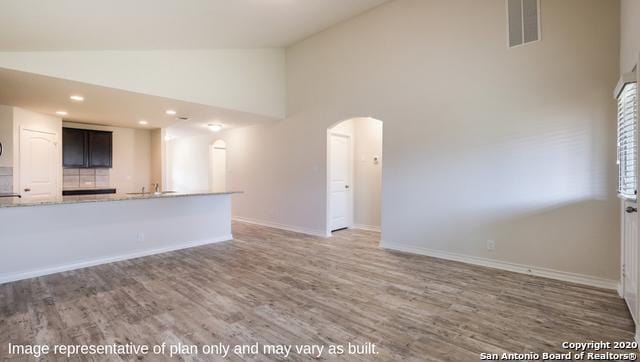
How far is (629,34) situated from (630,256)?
1977 millimetres

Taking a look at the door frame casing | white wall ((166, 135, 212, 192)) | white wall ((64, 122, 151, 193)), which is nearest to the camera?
the door frame casing

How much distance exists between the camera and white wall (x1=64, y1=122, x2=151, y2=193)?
7.31 metres

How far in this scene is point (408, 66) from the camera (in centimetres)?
463

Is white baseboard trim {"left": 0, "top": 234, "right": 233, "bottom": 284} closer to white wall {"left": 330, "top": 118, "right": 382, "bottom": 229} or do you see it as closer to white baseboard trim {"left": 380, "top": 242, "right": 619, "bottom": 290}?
white wall {"left": 330, "top": 118, "right": 382, "bottom": 229}

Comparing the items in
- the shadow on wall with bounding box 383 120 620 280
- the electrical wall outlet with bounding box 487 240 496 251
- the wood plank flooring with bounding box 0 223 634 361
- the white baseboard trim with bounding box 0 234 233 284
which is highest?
the shadow on wall with bounding box 383 120 620 280

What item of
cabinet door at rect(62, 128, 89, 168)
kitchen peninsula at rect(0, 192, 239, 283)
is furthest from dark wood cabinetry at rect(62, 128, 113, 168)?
kitchen peninsula at rect(0, 192, 239, 283)

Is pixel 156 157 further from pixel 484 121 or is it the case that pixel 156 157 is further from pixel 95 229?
Result: pixel 484 121

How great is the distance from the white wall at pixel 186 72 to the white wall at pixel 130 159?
375 centimetres

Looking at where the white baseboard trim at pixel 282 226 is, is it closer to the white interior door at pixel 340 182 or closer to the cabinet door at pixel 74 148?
the white interior door at pixel 340 182

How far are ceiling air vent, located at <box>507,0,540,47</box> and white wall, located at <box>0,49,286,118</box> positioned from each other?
422 centimetres

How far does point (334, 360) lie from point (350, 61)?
4.77 m

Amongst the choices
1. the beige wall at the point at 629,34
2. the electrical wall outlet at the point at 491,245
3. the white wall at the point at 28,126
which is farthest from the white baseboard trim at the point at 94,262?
the beige wall at the point at 629,34

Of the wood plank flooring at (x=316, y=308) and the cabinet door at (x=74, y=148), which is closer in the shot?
the wood plank flooring at (x=316, y=308)

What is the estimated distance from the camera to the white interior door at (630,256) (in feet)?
7.63
